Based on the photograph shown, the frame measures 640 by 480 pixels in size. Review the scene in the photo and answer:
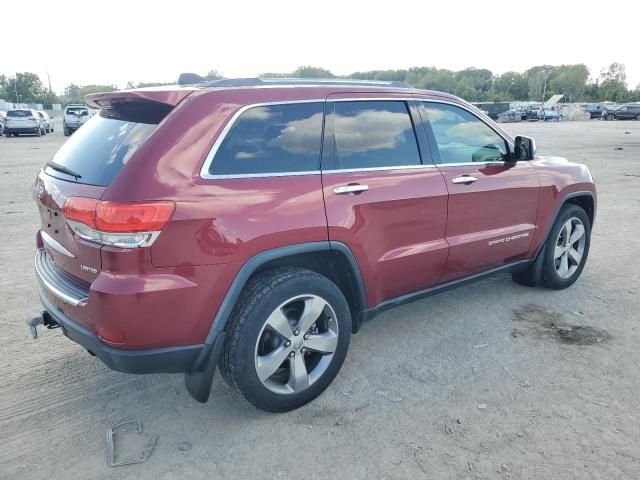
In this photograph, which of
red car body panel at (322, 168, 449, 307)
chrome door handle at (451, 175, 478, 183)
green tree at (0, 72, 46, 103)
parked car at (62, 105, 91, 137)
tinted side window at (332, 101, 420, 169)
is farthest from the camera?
green tree at (0, 72, 46, 103)

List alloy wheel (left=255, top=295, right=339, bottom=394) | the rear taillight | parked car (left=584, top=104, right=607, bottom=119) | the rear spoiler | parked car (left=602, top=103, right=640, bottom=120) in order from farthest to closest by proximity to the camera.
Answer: parked car (left=584, top=104, right=607, bottom=119) → parked car (left=602, top=103, right=640, bottom=120) → alloy wheel (left=255, top=295, right=339, bottom=394) → the rear spoiler → the rear taillight

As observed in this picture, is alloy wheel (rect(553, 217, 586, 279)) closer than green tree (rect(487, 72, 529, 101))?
Yes

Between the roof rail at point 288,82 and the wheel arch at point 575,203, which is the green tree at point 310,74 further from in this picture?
the wheel arch at point 575,203

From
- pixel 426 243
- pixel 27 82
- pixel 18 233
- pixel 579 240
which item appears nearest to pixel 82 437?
pixel 426 243

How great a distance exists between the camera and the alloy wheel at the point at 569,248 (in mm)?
4781

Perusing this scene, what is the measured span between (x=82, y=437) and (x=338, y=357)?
1.47 m

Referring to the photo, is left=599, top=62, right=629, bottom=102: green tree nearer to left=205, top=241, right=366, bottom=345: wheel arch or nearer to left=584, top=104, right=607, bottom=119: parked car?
left=584, top=104, right=607, bottom=119: parked car

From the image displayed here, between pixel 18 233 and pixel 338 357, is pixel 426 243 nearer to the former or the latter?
pixel 338 357

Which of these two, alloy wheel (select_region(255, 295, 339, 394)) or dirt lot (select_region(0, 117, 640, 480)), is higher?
alloy wheel (select_region(255, 295, 339, 394))

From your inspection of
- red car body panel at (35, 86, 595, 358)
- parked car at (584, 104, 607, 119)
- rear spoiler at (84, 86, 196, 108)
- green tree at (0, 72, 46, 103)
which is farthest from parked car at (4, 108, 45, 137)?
green tree at (0, 72, 46, 103)

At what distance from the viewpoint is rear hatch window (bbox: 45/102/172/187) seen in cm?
264

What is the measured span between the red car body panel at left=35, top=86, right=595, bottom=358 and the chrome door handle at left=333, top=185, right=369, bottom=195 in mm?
28

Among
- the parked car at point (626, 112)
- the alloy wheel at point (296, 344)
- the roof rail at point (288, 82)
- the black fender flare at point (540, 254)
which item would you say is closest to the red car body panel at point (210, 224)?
the roof rail at point (288, 82)

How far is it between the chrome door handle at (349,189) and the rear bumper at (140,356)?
3.76ft
